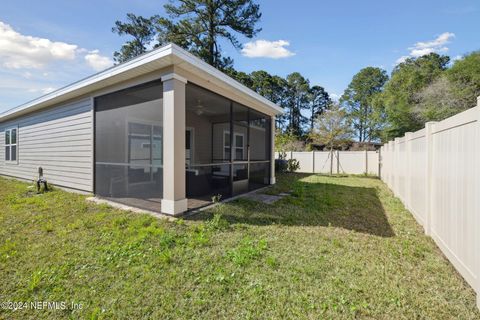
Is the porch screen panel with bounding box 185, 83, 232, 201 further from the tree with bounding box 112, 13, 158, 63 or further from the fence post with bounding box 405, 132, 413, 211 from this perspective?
the tree with bounding box 112, 13, 158, 63

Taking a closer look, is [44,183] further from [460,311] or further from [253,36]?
[253,36]

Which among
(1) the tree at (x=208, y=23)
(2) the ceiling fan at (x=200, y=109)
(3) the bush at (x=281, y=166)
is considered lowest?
(3) the bush at (x=281, y=166)

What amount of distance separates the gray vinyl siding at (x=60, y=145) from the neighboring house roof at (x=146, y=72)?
0.36 meters

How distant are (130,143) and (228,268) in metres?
3.93

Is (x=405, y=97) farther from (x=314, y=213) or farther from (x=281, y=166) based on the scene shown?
(x=314, y=213)

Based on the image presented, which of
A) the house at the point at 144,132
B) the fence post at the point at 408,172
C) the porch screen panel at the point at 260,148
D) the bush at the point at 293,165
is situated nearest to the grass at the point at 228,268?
the fence post at the point at 408,172

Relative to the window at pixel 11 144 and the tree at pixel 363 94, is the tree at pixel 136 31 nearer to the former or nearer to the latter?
the window at pixel 11 144

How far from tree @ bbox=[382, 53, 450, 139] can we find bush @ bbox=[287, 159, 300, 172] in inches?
457

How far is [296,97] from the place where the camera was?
3228 cm

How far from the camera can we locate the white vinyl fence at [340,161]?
12477mm

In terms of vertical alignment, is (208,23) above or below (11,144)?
above

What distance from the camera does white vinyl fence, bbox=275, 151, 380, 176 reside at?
1248 cm

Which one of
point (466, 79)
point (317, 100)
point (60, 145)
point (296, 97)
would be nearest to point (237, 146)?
point (60, 145)

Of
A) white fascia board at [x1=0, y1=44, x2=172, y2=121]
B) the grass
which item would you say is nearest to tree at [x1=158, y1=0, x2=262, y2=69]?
white fascia board at [x1=0, y1=44, x2=172, y2=121]
